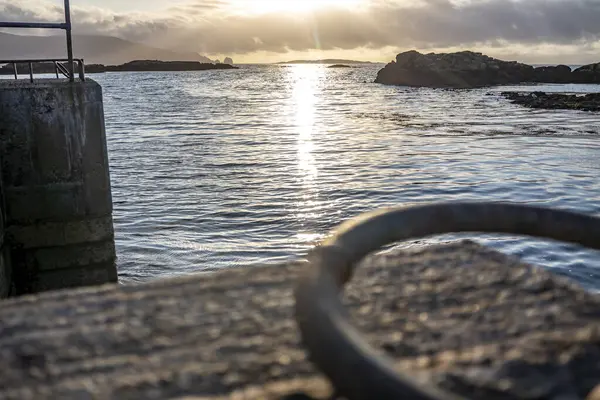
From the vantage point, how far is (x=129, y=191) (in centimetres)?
1862

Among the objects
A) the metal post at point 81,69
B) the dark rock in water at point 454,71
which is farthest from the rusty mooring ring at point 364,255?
the dark rock in water at point 454,71

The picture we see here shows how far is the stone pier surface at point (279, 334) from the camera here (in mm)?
1604

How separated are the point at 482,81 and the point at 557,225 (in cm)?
11141

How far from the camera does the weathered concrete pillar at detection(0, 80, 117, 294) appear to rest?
27.9 ft

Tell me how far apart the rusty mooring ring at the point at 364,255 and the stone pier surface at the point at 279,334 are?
11cm

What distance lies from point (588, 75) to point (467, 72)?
24.1 meters

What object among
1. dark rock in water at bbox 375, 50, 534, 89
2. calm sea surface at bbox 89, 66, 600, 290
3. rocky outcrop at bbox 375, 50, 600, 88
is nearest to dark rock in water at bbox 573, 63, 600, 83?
rocky outcrop at bbox 375, 50, 600, 88

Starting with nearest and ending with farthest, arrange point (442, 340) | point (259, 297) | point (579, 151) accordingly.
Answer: point (442, 340) → point (259, 297) → point (579, 151)

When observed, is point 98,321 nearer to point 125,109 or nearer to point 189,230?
point 189,230

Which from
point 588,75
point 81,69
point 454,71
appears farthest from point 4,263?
point 588,75

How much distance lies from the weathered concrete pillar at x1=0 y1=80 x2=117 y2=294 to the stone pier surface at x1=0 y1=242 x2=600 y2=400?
710 centimetres

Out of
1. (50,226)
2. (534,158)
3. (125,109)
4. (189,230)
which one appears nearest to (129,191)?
(189,230)

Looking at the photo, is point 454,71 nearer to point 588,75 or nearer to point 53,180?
point 588,75

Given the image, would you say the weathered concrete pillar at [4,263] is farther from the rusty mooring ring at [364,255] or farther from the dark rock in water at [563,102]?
the dark rock in water at [563,102]
